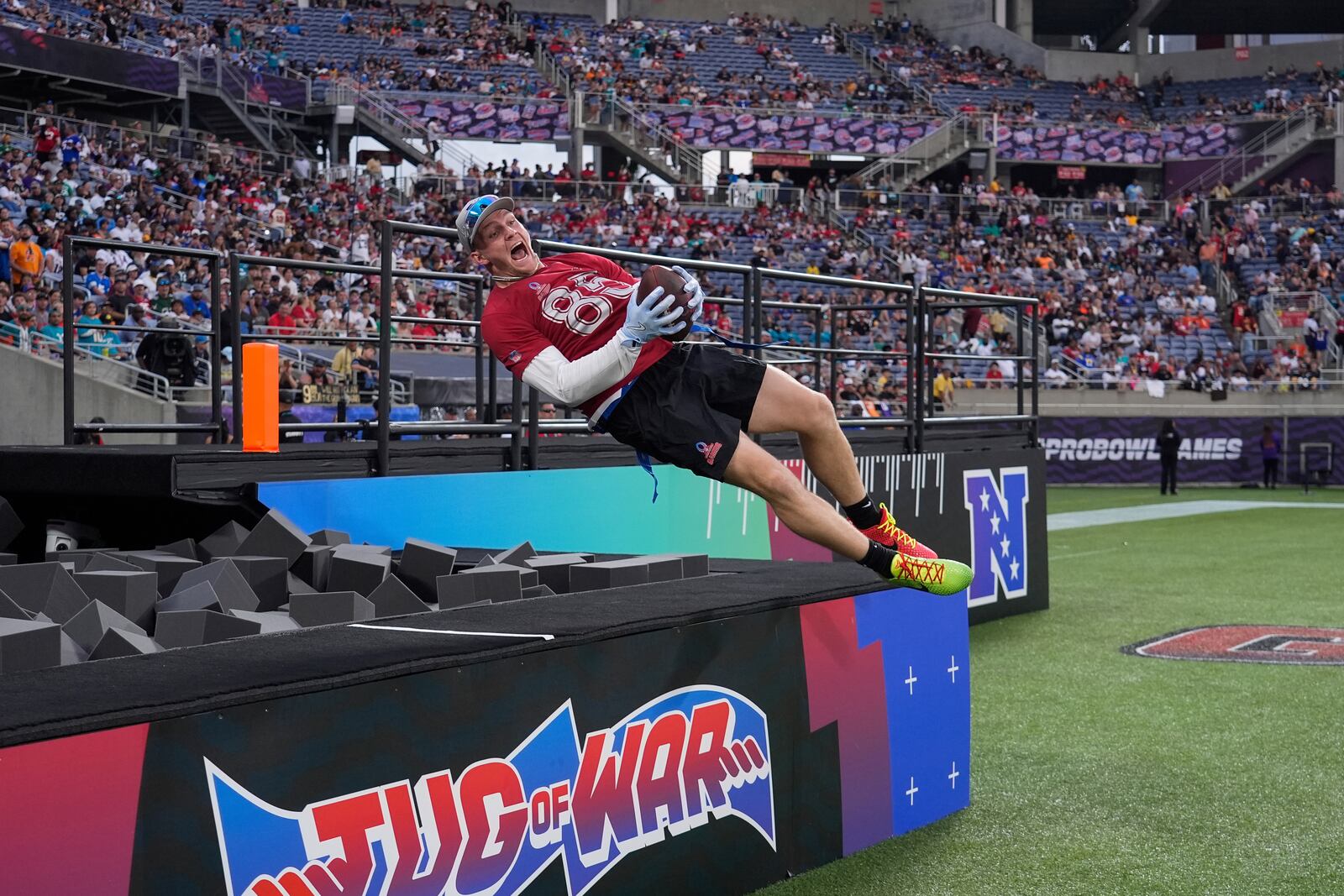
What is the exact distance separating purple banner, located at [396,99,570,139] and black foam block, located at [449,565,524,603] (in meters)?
31.1

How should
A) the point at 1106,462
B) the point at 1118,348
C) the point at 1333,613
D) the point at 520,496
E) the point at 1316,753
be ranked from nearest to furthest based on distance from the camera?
1. the point at 1316,753
2. the point at 520,496
3. the point at 1333,613
4. the point at 1106,462
5. the point at 1118,348

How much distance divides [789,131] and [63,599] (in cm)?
3616

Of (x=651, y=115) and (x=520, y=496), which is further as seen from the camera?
(x=651, y=115)

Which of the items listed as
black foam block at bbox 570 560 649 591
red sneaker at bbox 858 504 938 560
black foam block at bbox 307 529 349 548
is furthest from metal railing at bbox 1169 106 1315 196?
black foam block at bbox 570 560 649 591

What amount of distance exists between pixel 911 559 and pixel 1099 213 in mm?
35022

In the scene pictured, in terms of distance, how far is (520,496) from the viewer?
255 inches

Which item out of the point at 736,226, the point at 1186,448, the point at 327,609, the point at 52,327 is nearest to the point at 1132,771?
the point at 327,609

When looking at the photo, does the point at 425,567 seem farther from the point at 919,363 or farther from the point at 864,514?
the point at 919,363

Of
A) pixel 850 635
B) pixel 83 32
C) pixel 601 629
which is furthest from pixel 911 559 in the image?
pixel 83 32

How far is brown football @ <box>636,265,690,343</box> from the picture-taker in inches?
161

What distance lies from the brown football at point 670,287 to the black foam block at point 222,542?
6.98ft

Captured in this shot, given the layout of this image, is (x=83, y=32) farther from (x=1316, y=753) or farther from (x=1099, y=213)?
(x=1316, y=753)

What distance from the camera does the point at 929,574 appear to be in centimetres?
470

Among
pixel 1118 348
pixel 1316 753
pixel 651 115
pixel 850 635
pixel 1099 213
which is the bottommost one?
pixel 1316 753
